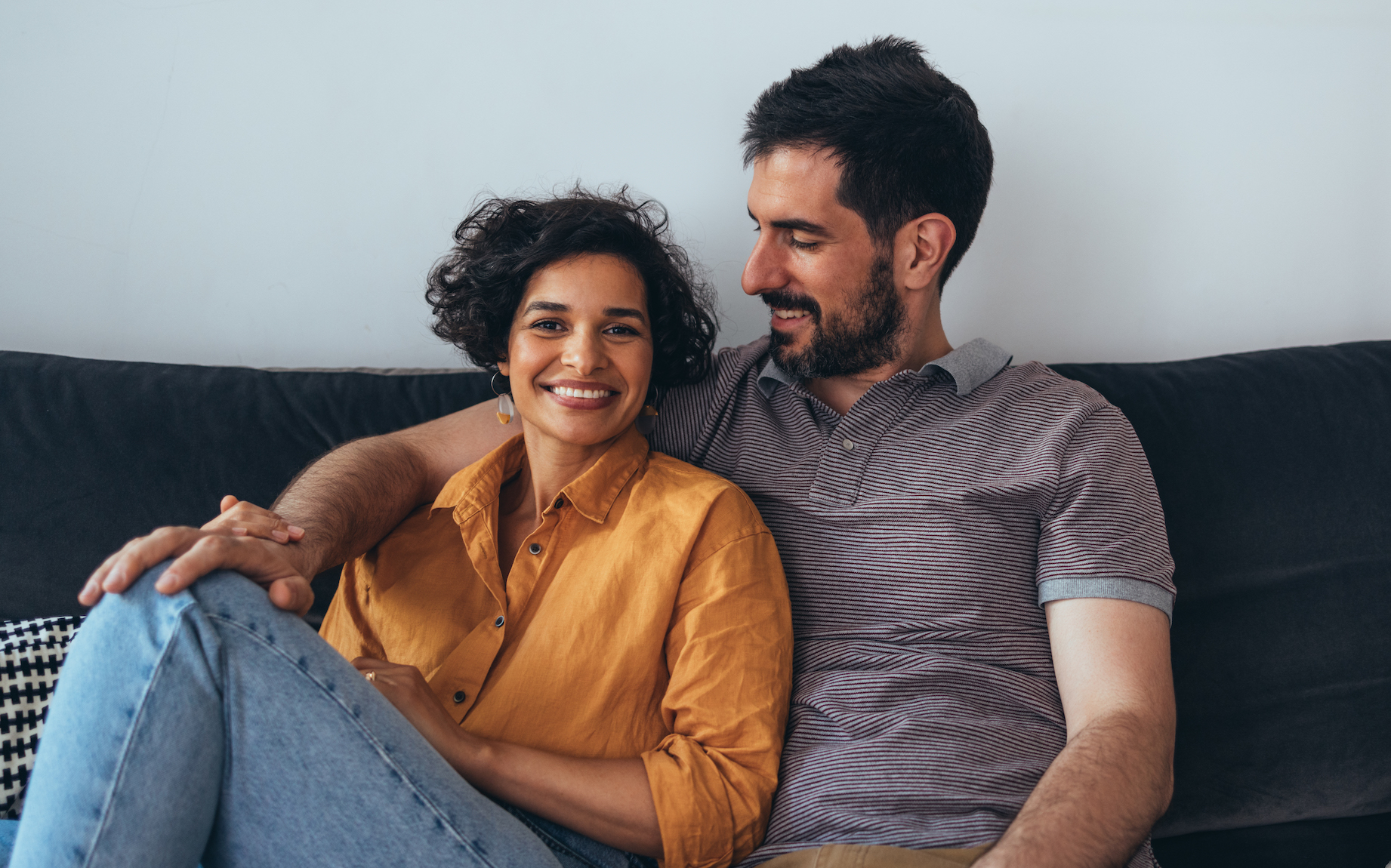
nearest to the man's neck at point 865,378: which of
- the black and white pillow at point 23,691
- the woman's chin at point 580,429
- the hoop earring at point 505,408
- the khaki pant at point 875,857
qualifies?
the woman's chin at point 580,429

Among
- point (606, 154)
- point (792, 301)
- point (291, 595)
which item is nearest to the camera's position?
point (291, 595)

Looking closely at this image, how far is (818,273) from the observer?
135 centimetres

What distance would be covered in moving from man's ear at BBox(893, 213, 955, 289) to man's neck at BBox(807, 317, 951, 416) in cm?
8

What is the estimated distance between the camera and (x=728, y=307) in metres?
1.72

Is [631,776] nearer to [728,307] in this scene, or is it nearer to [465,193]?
[728,307]

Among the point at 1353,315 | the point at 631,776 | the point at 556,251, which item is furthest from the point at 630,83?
the point at 1353,315

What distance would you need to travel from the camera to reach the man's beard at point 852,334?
1346 millimetres

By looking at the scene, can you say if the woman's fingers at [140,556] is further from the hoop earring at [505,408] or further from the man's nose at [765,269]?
the man's nose at [765,269]

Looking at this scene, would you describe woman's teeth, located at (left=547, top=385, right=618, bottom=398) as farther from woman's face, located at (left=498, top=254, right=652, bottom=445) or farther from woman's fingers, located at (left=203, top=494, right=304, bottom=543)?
woman's fingers, located at (left=203, top=494, right=304, bottom=543)

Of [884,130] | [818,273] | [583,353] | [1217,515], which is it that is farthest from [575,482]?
[1217,515]

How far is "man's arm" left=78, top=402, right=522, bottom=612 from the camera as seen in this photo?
0.86 m

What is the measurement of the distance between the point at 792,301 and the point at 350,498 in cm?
70

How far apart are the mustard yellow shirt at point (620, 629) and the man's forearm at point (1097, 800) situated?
0.98 ft

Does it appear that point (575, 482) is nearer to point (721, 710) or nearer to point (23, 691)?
point (721, 710)
